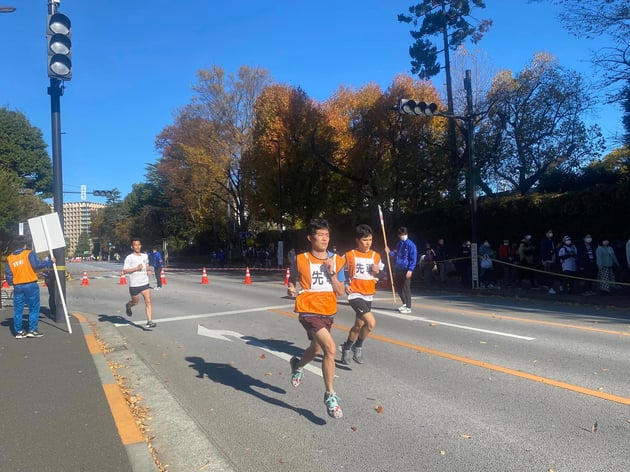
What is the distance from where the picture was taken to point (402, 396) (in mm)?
5570

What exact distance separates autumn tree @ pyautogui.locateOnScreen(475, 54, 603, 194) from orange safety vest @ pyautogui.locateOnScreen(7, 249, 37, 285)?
20760 mm

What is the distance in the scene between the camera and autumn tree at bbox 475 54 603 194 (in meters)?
23.9

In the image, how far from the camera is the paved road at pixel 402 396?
4086 mm

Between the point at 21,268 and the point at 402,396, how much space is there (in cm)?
711

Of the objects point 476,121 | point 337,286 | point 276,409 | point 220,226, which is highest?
point 476,121

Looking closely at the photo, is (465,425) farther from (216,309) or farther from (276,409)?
(216,309)

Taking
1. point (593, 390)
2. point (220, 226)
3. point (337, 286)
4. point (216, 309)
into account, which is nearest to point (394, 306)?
point (216, 309)

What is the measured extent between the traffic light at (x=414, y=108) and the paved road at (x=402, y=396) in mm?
6445

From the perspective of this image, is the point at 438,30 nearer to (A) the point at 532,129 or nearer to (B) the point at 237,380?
(A) the point at 532,129

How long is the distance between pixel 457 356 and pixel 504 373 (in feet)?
3.43

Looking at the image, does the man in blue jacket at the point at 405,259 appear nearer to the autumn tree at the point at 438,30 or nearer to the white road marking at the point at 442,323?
the white road marking at the point at 442,323

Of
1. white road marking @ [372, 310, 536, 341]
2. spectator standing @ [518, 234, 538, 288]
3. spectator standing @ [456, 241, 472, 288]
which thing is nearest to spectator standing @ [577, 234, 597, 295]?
spectator standing @ [518, 234, 538, 288]

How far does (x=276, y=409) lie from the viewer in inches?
207

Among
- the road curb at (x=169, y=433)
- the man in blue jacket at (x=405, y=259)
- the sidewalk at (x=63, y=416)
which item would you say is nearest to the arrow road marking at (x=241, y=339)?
the road curb at (x=169, y=433)
